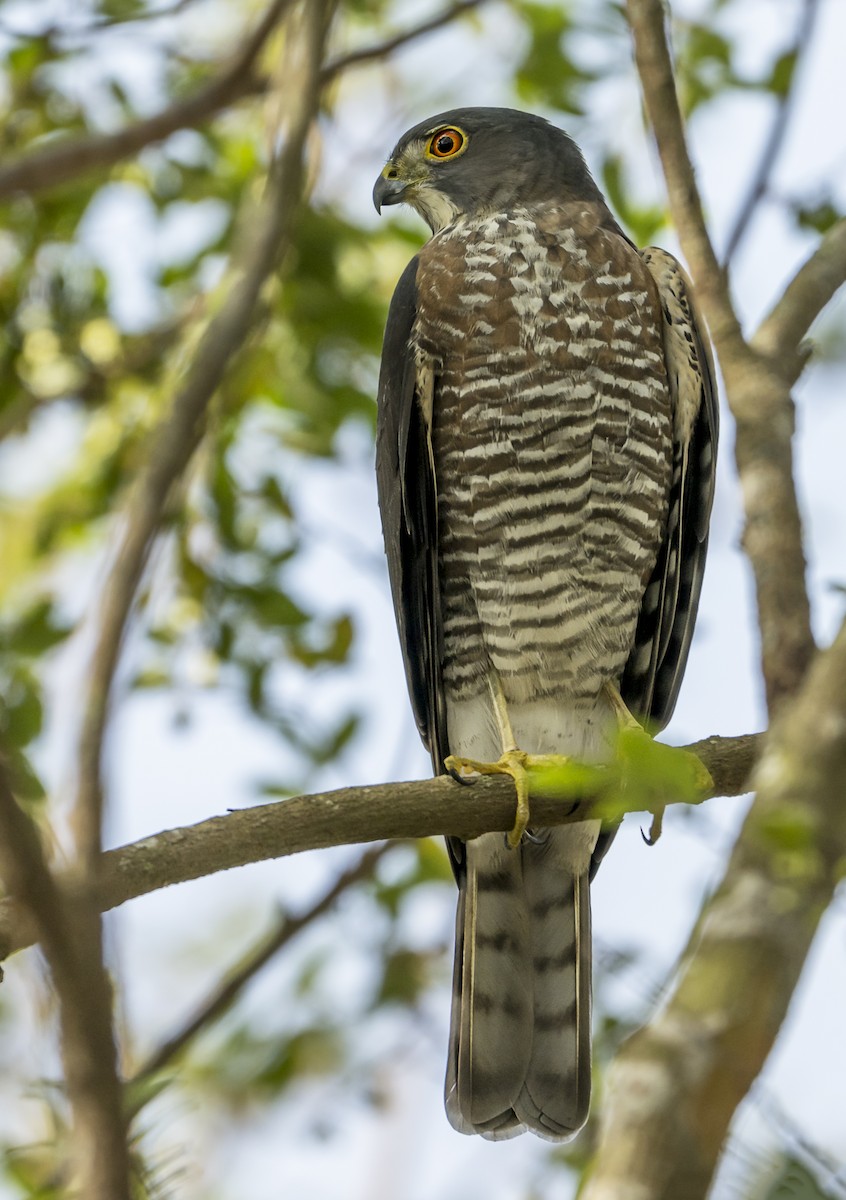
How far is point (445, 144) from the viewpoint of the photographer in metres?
5.09

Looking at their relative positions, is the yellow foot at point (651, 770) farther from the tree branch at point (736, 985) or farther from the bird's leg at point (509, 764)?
the bird's leg at point (509, 764)

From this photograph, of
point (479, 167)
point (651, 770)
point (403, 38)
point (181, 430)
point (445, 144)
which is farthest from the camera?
point (403, 38)

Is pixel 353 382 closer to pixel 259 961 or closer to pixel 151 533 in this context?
pixel 259 961

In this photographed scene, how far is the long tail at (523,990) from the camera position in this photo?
4141 mm

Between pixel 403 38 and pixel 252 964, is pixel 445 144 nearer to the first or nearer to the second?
pixel 403 38

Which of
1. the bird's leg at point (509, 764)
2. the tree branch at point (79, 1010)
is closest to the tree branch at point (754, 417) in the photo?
the bird's leg at point (509, 764)

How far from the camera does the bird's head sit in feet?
15.9

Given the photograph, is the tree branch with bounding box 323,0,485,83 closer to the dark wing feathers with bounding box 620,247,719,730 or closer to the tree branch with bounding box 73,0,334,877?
the tree branch with bounding box 73,0,334,877

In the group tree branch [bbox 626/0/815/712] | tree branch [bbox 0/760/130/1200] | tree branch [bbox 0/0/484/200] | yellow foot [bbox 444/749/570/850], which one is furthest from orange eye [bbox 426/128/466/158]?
tree branch [bbox 0/760/130/1200]

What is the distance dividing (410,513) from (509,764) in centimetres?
91

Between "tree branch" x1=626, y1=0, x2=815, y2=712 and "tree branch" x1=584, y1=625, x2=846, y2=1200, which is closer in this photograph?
"tree branch" x1=584, y1=625, x2=846, y2=1200

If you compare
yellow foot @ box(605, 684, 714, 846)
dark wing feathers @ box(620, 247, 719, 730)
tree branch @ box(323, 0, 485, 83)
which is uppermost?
tree branch @ box(323, 0, 485, 83)

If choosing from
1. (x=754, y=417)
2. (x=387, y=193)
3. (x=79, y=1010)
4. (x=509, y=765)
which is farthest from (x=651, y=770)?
(x=387, y=193)

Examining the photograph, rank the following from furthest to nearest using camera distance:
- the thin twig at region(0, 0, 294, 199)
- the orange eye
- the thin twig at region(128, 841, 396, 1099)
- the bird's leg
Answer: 1. the orange eye
2. the thin twig at region(0, 0, 294, 199)
3. the thin twig at region(128, 841, 396, 1099)
4. the bird's leg
